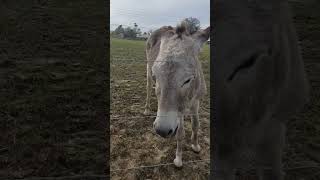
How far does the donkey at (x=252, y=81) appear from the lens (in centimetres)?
112

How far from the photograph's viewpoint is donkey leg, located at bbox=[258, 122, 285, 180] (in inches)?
51.4

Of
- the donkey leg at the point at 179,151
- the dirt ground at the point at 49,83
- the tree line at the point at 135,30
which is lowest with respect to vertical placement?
the donkey leg at the point at 179,151

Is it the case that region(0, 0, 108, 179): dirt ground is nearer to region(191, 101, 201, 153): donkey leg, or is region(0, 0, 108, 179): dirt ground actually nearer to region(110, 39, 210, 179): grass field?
region(110, 39, 210, 179): grass field

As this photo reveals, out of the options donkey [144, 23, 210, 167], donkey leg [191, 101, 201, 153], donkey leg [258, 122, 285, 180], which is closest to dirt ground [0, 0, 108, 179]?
donkey [144, 23, 210, 167]

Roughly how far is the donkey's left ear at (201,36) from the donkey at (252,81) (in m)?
0.30

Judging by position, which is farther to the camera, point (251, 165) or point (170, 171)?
point (170, 171)

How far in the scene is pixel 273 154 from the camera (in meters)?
1.34

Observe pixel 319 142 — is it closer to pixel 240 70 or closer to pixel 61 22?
pixel 240 70

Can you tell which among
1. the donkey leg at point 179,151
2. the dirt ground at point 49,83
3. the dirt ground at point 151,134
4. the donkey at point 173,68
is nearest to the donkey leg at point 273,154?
the dirt ground at point 151,134

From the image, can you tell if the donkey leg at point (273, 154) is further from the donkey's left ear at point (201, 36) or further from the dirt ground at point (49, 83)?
the dirt ground at point (49, 83)

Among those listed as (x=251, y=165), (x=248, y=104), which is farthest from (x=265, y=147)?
(x=248, y=104)

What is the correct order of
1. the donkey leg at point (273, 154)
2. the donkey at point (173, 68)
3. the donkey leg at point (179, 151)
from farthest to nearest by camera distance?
the donkey leg at point (179, 151), the donkey at point (173, 68), the donkey leg at point (273, 154)

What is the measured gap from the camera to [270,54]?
1145mm

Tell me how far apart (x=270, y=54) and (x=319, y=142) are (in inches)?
48.0
